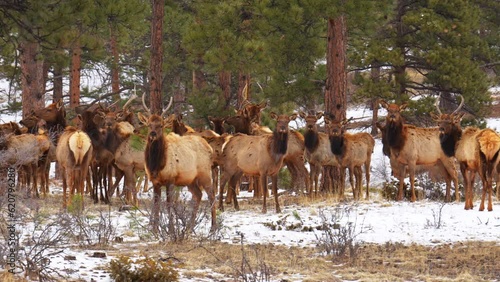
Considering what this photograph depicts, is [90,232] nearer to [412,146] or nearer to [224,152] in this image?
[224,152]

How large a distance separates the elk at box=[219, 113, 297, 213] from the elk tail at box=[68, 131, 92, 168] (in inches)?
109

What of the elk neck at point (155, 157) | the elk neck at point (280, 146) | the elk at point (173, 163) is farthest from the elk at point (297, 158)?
the elk neck at point (155, 157)

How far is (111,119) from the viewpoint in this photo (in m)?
17.6

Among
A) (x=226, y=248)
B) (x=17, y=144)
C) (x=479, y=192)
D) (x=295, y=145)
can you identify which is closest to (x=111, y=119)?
(x=17, y=144)

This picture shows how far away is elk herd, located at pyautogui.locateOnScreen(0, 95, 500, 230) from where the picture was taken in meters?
13.7

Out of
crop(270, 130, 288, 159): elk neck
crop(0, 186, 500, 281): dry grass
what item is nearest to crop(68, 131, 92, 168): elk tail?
crop(270, 130, 288, 159): elk neck

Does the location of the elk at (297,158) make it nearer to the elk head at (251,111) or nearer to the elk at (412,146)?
the elk head at (251,111)

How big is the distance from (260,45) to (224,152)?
6.70 metres

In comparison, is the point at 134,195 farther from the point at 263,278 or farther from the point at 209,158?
the point at 263,278

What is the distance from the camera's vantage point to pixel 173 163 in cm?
1337

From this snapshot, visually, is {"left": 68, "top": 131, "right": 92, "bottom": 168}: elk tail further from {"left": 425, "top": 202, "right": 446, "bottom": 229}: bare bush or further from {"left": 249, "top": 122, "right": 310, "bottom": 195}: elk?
{"left": 425, "top": 202, "right": 446, "bottom": 229}: bare bush

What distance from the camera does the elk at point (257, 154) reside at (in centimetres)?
1628

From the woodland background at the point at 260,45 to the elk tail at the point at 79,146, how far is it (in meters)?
1.64

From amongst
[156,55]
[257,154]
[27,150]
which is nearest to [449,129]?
[257,154]
